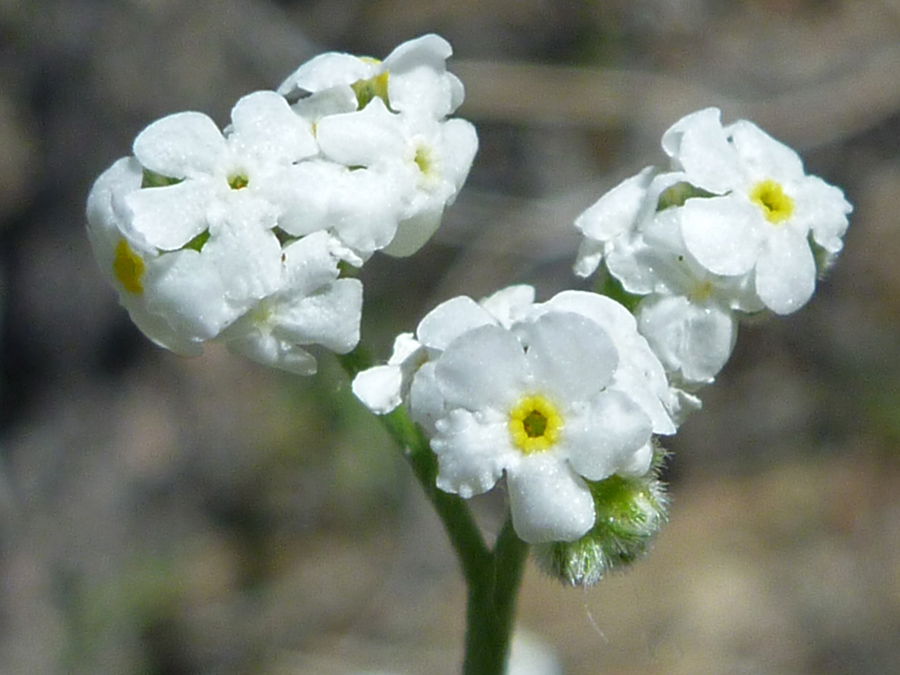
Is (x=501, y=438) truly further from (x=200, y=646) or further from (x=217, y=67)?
(x=217, y=67)

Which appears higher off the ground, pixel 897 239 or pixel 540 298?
pixel 540 298

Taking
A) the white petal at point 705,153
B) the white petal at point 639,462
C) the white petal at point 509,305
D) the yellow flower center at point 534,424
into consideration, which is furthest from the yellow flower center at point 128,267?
the white petal at point 705,153

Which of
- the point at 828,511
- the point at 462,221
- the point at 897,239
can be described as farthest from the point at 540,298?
the point at 897,239

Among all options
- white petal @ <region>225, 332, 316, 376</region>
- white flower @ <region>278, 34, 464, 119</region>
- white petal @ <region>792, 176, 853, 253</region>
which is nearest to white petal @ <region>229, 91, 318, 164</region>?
white flower @ <region>278, 34, 464, 119</region>

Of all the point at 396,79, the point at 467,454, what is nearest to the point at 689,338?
the point at 467,454

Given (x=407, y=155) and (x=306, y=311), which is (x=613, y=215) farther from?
(x=306, y=311)
